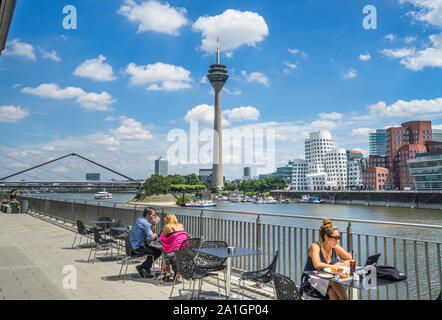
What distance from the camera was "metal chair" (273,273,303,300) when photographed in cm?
361

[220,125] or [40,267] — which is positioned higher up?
[220,125]

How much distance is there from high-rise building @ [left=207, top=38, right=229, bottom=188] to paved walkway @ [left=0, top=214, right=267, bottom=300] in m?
143

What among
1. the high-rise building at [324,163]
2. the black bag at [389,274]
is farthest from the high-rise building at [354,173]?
the black bag at [389,274]

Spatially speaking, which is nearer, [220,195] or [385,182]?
[385,182]

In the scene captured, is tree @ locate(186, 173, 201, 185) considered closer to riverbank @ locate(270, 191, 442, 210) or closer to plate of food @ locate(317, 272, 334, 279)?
riverbank @ locate(270, 191, 442, 210)

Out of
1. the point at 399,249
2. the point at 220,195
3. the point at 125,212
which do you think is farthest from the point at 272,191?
the point at 125,212

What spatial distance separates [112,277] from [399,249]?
21403mm

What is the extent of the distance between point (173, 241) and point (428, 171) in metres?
102

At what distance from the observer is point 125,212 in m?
12.1

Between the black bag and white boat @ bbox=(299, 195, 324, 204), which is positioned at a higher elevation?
the black bag

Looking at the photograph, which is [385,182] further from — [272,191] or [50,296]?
[50,296]

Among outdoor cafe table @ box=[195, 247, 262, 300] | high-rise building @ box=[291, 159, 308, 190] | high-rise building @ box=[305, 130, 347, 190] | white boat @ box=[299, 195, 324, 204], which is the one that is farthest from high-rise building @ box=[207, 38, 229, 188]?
outdoor cafe table @ box=[195, 247, 262, 300]

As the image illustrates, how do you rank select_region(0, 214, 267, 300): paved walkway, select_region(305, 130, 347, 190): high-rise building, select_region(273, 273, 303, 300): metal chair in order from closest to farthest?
select_region(273, 273, 303, 300): metal chair, select_region(0, 214, 267, 300): paved walkway, select_region(305, 130, 347, 190): high-rise building

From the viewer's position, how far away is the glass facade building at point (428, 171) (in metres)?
89.3
